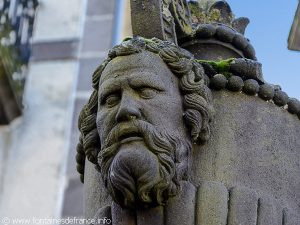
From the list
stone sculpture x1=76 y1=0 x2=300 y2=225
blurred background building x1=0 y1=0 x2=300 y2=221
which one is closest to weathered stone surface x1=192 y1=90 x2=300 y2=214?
stone sculpture x1=76 y1=0 x2=300 y2=225

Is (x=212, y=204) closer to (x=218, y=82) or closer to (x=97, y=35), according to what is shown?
(x=218, y=82)

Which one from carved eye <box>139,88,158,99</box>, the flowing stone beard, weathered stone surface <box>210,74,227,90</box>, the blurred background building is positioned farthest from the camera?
the blurred background building

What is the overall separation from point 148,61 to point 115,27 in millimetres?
4269

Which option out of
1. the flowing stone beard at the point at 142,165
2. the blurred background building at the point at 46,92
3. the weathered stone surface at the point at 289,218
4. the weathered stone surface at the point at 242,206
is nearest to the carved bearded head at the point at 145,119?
the flowing stone beard at the point at 142,165

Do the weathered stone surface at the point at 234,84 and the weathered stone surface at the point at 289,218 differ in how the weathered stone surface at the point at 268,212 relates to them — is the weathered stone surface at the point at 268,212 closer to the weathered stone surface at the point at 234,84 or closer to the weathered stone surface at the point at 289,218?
the weathered stone surface at the point at 289,218

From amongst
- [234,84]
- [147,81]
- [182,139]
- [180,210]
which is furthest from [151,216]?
[234,84]

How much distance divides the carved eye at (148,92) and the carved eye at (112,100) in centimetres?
5

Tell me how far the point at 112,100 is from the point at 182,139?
0.17m

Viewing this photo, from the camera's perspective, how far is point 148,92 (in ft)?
6.92

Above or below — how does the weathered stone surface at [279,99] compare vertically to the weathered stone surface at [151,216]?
above

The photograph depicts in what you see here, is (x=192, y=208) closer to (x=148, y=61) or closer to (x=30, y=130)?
(x=148, y=61)

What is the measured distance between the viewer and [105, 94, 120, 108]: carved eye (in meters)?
2.13

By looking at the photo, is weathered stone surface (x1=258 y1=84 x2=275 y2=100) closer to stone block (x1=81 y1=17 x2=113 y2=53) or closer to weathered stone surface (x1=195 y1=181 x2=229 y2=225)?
weathered stone surface (x1=195 y1=181 x2=229 y2=225)

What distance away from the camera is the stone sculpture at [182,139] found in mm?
2033
